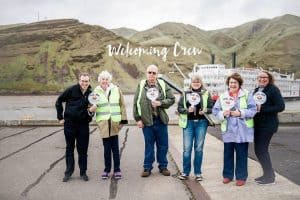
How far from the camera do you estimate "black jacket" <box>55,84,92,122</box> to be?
7852mm

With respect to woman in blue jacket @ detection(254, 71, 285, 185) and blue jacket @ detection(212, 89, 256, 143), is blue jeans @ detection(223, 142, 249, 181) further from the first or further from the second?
woman in blue jacket @ detection(254, 71, 285, 185)

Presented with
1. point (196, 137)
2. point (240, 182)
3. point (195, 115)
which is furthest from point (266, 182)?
point (195, 115)

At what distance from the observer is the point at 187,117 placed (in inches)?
304

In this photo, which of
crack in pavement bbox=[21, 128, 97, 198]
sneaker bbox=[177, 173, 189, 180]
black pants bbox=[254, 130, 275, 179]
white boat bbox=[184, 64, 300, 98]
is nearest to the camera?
crack in pavement bbox=[21, 128, 97, 198]

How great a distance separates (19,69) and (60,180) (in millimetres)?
128288

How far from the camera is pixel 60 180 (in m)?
7.96

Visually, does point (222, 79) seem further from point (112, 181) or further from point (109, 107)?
point (112, 181)

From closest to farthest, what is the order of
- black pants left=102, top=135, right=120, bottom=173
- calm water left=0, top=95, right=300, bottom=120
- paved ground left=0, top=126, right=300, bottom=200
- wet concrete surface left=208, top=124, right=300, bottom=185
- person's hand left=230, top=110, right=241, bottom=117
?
1. paved ground left=0, top=126, right=300, bottom=200
2. person's hand left=230, top=110, right=241, bottom=117
3. black pants left=102, top=135, right=120, bottom=173
4. wet concrete surface left=208, top=124, right=300, bottom=185
5. calm water left=0, top=95, right=300, bottom=120

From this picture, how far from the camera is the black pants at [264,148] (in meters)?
7.36

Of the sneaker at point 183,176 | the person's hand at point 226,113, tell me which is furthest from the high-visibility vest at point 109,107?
the person's hand at point 226,113

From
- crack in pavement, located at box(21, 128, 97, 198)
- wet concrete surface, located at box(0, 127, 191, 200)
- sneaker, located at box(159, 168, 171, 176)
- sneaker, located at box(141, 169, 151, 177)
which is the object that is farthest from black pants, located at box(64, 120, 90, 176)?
sneaker, located at box(159, 168, 171, 176)

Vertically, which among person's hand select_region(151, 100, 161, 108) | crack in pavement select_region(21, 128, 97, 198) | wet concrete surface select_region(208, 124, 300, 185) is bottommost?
crack in pavement select_region(21, 128, 97, 198)

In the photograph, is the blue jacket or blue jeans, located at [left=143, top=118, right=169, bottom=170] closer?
the blue jacket

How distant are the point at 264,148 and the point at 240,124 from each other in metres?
0.59
